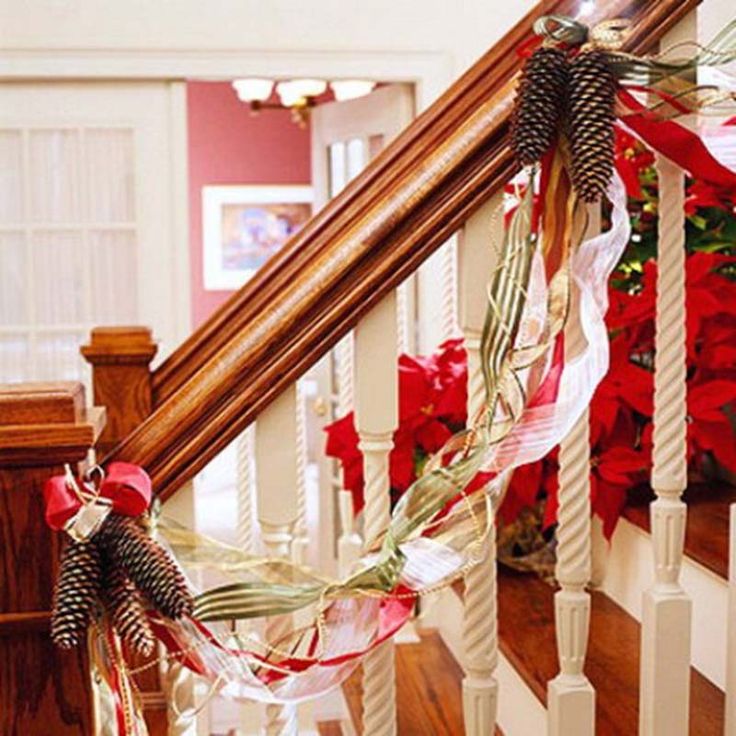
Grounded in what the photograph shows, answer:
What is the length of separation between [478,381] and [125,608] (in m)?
0.40

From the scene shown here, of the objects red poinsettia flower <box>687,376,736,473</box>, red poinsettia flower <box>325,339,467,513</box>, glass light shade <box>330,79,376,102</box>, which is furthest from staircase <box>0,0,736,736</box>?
glass light shade <box>330,79,376,102</box>

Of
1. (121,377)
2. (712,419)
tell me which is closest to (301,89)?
(121,377)

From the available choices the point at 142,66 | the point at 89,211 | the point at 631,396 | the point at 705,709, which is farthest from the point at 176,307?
the point at 705,709

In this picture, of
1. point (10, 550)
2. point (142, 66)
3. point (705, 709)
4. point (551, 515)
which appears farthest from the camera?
point (142, 66)

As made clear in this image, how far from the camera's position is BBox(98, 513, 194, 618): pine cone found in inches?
41.8

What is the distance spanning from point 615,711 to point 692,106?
0.75 m

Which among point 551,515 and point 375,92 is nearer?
point 551,515

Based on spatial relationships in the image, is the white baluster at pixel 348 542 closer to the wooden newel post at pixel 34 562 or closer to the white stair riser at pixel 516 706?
the white stair riser at pixel 516 706

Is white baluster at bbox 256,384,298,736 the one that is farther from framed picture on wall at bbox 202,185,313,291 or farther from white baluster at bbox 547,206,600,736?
framed picture on wall at bbox 202,185,313,291

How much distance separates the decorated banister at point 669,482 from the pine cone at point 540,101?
15cm

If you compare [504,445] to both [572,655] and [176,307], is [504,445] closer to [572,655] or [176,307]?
[572,655]

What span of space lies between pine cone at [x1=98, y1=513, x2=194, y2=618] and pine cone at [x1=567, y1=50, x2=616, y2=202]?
500mm

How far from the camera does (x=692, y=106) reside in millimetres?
1150

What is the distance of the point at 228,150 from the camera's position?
364 inches
